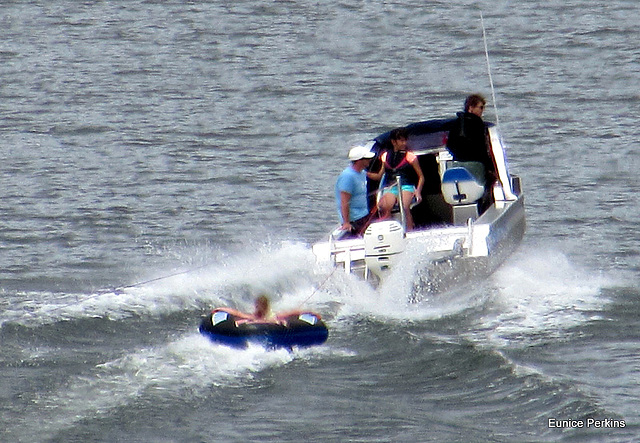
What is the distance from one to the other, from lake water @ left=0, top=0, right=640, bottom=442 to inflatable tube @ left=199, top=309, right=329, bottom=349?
0.54 ft

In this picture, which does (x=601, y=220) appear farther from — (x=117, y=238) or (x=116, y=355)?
(x=116, y=355)

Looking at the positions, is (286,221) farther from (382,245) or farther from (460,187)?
(382,245)

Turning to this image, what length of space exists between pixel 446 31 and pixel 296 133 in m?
6.30

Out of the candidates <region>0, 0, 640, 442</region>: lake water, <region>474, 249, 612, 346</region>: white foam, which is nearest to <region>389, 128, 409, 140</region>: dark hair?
<region>0, 0, 640, 442</region>: lake water

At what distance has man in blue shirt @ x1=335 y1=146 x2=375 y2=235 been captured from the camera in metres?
12.2

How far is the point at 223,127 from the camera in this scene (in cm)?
2016

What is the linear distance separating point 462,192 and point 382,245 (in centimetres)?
175

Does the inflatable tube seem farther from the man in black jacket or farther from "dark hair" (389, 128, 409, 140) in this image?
the man in black jacket

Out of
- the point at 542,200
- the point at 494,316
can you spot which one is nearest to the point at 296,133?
the point at 542,200

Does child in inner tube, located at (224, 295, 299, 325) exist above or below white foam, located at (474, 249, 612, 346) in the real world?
above

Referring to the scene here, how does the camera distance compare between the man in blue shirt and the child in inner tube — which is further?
the man in blue shirt

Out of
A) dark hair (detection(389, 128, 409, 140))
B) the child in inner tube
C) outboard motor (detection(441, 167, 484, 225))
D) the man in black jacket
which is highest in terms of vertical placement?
dark hair (detection(389, 128, 409, 140))

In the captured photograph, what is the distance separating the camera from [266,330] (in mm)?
9938

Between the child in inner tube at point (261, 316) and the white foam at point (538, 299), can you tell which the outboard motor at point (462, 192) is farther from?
the child in inner tube at point (261, 316)
